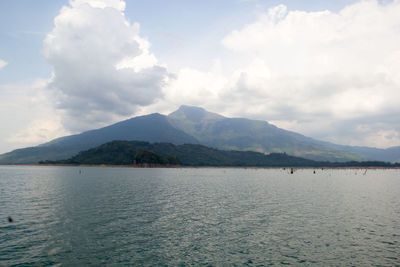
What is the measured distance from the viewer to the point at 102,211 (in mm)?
55625

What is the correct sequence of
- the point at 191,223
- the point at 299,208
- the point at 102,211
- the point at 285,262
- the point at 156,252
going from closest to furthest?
1. the point at 285,262
2. the point at 156,252
3. the point at 191,223
4. the point at 102,211
5. the point at 299,208

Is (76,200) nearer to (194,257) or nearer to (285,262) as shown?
(194,257)

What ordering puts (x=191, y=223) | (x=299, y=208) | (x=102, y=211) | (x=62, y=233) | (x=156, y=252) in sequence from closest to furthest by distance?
(x=156, y=252)
(x=62, y=233)
(x=191, y=223)
(x=102, y=211)
(x=299, y=208)

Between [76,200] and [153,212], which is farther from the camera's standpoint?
[76,200]

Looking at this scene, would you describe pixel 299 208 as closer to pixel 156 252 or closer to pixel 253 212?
pixel 253 212

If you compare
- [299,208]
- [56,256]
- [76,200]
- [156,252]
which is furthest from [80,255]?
[299,208]

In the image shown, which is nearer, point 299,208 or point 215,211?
point 215,211

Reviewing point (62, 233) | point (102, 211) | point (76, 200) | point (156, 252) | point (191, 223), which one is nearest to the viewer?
point (156, 252)

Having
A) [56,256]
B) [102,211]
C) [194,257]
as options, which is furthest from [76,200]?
[194,257]

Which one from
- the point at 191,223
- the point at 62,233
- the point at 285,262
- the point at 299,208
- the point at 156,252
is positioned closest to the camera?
the point at 285,262

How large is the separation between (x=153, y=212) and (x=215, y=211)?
511 inches

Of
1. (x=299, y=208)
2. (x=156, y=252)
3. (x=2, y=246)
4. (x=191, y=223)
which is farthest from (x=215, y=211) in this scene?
(x=2, y=246)

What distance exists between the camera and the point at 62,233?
1545 inches

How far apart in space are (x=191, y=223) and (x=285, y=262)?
20056mm
